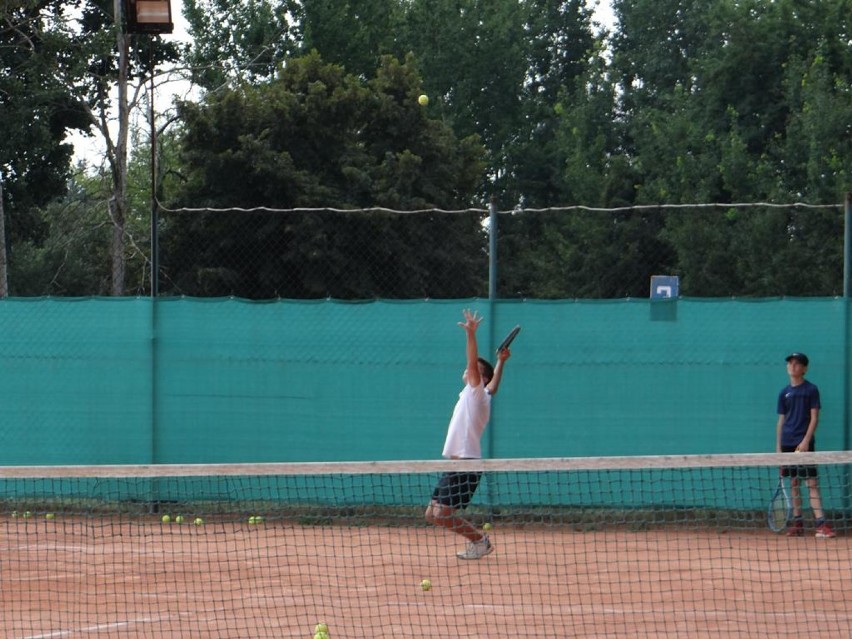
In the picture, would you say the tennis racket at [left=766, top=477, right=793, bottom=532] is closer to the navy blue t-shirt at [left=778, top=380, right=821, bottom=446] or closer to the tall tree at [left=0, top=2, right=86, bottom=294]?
the navy blue t-shirt at [left=778, top=380, right=821, bottom=446]

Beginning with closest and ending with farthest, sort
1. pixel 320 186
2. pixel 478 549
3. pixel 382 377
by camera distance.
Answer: pixel 478 549
pixel 382 377
pixel 320 186

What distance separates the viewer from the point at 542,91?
50.9 metres

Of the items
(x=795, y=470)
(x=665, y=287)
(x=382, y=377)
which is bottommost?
(x=795, y=470)

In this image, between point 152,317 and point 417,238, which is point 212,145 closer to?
point 417,238

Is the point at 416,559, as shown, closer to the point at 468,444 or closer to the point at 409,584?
the point at 468,444

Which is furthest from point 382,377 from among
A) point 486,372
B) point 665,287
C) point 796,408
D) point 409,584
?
point 409,584

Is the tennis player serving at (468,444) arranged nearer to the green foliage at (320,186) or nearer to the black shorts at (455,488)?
the black shorts at (455,488)

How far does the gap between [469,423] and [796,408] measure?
8.94 feet

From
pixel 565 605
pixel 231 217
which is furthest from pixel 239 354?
pixel 231 217

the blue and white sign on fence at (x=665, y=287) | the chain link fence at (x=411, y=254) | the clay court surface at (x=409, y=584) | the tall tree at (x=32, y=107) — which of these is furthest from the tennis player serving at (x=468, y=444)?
the tall tree at (x=32, y=107)

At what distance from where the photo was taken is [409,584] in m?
8.48

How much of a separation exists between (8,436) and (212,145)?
551 inches

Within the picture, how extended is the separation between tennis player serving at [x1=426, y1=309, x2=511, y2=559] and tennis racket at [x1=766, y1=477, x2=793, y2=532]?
2.26 meters

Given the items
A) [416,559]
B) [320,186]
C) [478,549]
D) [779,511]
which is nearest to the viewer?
[478,549]
